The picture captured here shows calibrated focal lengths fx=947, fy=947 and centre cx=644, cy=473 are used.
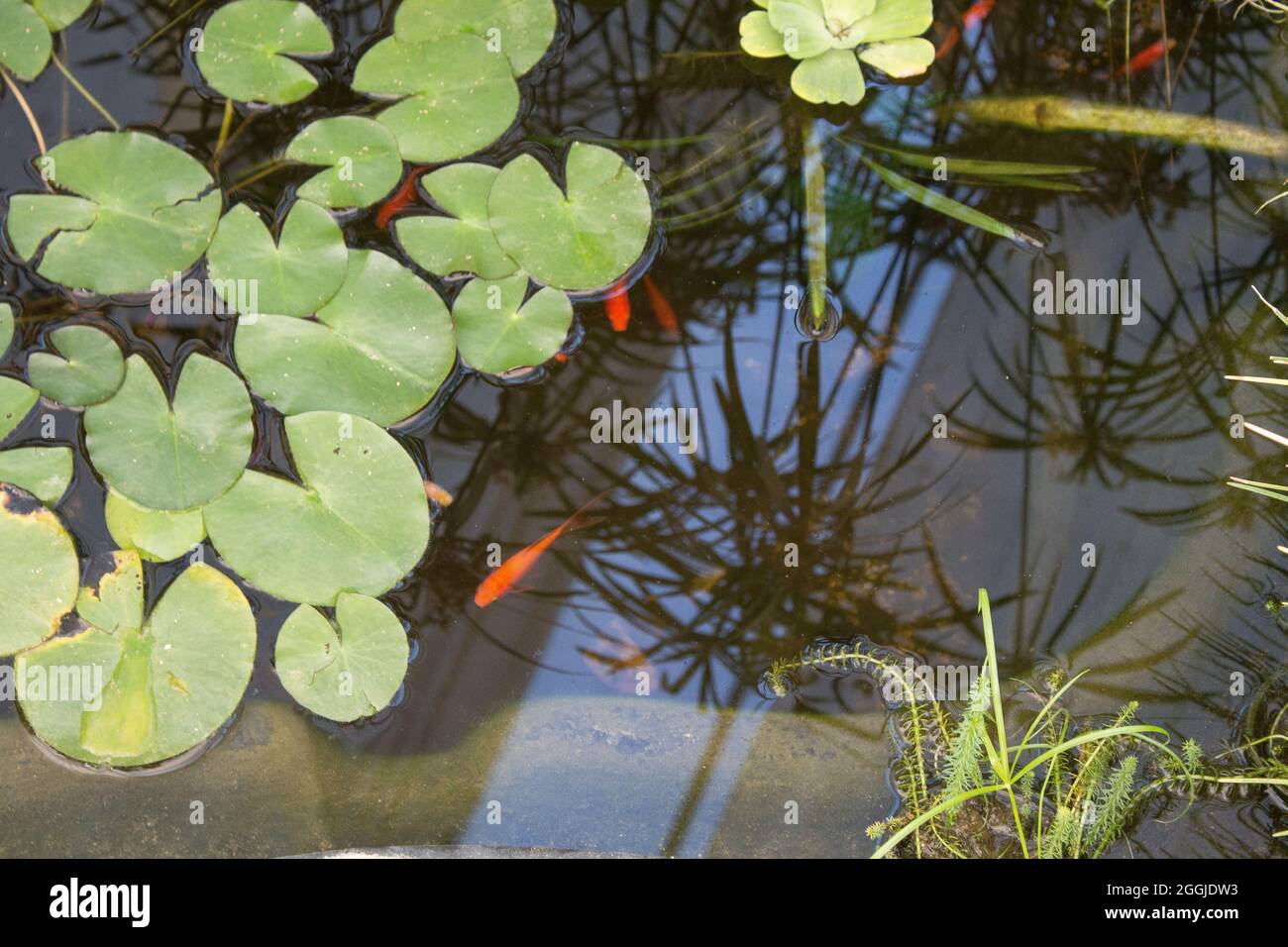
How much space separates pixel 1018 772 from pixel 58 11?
140 inches

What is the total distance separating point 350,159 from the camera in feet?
8.78

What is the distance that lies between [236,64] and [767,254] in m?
1.63

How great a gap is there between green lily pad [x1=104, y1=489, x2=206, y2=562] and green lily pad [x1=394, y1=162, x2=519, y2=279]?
3.16 ft

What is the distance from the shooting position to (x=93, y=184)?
2613 millimetres

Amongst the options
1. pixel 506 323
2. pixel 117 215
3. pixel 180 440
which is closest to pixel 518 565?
pixel 506 323

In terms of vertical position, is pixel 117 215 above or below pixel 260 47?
below

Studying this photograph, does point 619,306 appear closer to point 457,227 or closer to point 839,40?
point 457,227

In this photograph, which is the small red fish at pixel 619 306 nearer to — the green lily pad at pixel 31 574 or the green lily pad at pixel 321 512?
the green lily pad at pixel 321 512

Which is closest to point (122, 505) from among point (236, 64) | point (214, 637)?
point (214, 637)

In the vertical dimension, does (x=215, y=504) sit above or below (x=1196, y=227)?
below

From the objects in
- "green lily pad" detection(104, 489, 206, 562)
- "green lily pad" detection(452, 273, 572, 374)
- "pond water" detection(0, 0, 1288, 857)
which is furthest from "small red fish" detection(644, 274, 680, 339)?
"green lily pad" detection(104, 489, 206, 562)
